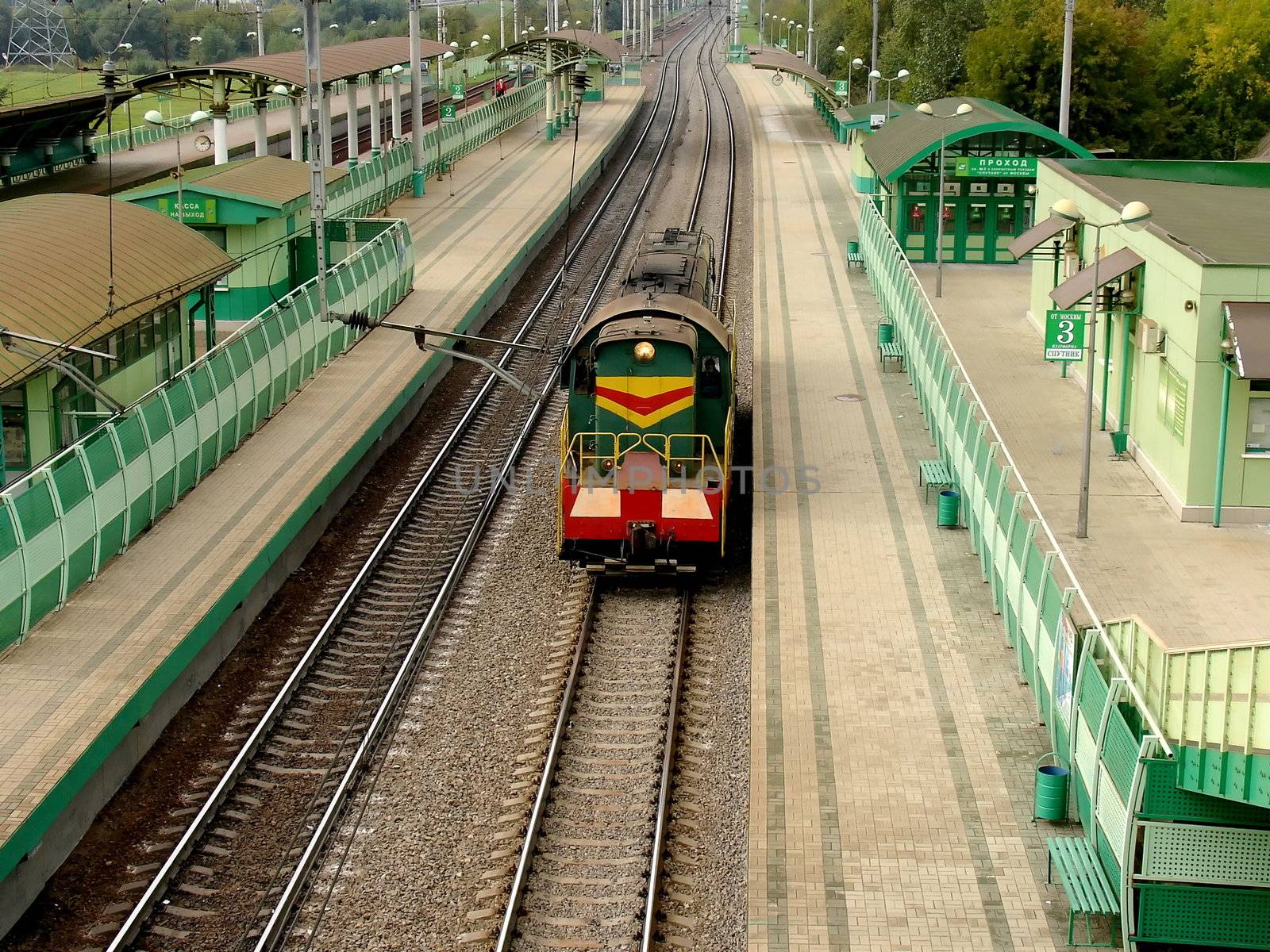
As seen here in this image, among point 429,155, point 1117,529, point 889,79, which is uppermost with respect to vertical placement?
point 889,79

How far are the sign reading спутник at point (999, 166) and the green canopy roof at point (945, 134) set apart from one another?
0.58 metres

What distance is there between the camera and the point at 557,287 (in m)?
36.1

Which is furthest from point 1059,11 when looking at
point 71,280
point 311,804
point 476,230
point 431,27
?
point 431,27

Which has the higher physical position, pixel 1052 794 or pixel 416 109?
pixel 416 109

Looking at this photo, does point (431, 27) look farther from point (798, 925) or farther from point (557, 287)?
point (798, 925)

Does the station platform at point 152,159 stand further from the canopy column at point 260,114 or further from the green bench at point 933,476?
the green bench at point 933,476

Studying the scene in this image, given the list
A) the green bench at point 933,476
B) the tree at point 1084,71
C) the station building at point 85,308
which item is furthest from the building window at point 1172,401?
the tree at point 1084,71

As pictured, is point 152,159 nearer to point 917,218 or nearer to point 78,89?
point 78,89

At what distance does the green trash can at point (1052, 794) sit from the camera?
12.1 metres

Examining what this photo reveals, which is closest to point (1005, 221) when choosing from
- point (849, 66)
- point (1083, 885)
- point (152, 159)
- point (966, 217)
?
point (966, 217)

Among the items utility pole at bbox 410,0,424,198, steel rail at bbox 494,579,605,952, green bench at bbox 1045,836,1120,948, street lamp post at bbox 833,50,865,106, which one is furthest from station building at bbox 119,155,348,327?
street lamp post at bbox 833,50,865,106

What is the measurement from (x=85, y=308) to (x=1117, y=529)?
12.4m

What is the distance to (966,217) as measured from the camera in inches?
1382

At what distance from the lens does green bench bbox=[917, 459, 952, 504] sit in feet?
65.7
